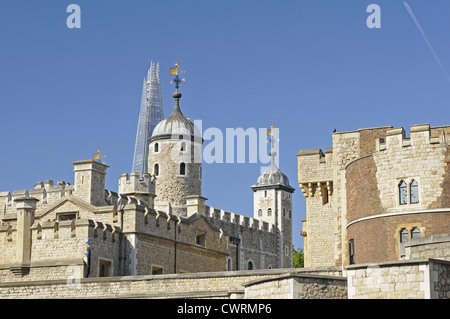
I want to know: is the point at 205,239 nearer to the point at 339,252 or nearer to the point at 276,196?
the point at 339,252

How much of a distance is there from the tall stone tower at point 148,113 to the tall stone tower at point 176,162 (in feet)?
409

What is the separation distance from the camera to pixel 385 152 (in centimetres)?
2641

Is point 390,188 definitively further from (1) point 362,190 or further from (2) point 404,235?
(2) point 404,235

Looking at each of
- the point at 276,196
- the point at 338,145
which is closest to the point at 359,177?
the point at 338,145

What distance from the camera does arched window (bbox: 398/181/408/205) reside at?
84.8 feet

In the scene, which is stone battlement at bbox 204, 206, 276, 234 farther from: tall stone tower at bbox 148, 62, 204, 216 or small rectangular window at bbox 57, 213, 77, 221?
small rectangular window at bbox 57, 213, 77, 221

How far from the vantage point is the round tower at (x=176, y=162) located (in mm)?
58625

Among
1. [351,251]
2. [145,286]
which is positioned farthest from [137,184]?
[351,251]

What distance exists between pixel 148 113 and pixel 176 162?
5209 inches

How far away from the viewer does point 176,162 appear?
195 ft

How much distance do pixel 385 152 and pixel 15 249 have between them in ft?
51.7

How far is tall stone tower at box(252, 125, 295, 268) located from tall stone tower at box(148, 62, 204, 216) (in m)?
12.2

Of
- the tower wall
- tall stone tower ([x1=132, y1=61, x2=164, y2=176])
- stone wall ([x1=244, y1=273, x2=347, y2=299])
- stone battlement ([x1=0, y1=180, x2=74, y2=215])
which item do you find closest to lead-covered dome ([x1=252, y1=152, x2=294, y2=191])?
the tower wall

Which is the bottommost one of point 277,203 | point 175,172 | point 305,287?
point 305,287
